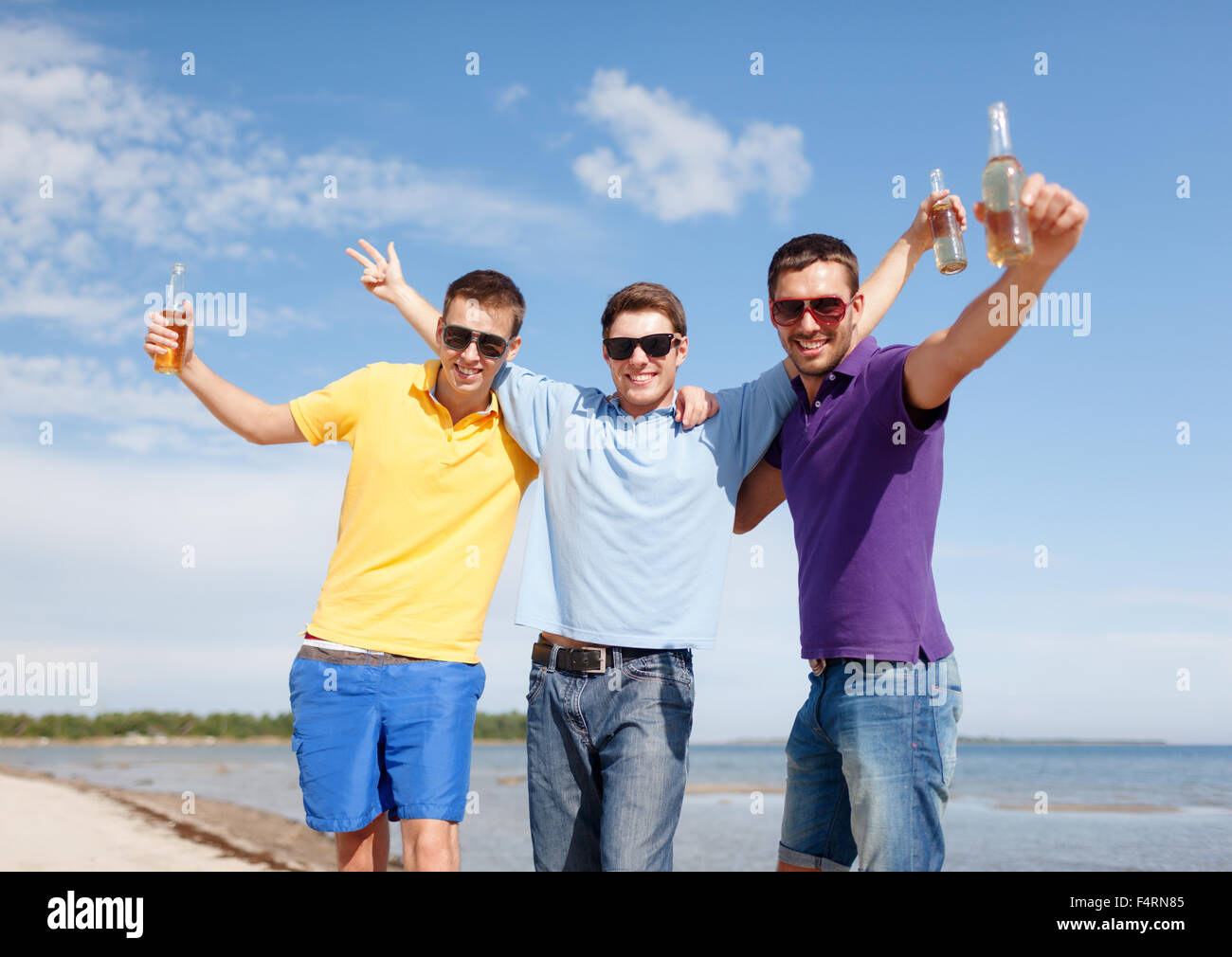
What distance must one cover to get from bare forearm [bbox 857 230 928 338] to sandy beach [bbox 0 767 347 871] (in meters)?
12.2

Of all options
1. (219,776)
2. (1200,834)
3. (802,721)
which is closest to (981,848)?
(1200,834)

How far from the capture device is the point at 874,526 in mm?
3514

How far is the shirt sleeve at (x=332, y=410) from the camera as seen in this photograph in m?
4.47

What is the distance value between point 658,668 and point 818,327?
5.52 ft

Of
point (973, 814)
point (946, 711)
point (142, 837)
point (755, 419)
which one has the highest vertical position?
point (755, 419)

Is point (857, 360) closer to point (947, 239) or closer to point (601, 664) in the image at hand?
point (947, 239)

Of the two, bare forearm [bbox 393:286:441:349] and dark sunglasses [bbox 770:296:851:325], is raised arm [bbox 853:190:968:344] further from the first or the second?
bare forearm [bbox 393:286:441:349]

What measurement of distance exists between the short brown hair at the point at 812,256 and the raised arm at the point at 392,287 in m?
1.88

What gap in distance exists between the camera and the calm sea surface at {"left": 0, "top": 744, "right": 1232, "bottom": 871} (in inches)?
658

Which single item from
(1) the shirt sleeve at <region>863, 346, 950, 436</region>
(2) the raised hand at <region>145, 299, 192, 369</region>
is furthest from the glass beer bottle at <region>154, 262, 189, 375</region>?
(1) the shirt sleeve at <region>863, 346, 950, 436</region>

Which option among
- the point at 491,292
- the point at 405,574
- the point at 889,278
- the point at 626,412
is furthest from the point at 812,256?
the point at 405,574

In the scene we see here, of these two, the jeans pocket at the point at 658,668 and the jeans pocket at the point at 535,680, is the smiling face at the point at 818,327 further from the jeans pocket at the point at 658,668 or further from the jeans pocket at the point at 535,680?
the jeans pocket at the point at 535,680

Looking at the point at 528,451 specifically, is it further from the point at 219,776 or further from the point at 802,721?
the point at 219,776
